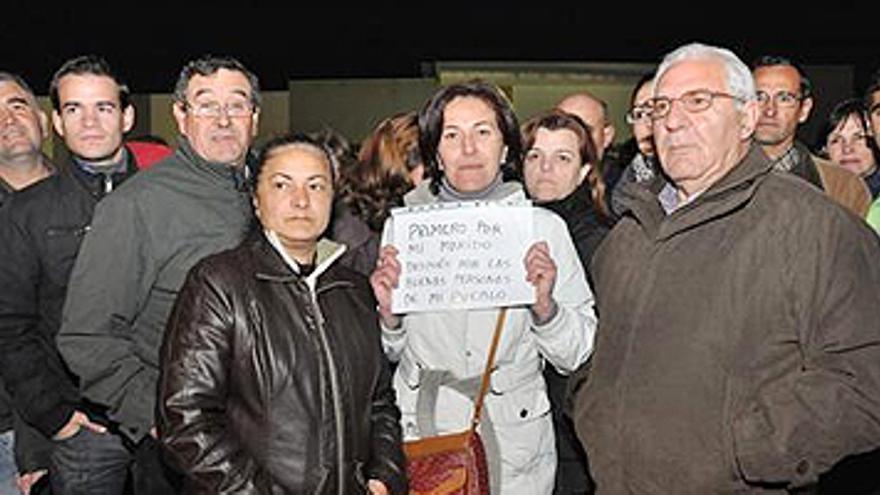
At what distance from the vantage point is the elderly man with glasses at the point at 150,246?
3.29m

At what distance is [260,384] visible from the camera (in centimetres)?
283

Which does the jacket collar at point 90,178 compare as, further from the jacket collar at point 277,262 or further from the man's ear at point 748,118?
the man's ear at point 748,118

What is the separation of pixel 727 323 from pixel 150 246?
67.0 inches

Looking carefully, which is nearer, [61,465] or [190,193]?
[190,193]

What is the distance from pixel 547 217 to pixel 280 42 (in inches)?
525

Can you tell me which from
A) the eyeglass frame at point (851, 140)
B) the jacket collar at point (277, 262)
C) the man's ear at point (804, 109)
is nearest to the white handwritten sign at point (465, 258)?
the jacket collar at point (277, 262)

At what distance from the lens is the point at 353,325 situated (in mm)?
2998

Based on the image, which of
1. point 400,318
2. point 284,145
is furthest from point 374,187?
point 284,145

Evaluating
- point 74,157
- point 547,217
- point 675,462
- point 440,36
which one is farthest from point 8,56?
point 675,462

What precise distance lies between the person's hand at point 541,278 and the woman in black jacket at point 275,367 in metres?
0.54

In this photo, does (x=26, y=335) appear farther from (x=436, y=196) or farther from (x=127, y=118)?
(x=436, y=196)

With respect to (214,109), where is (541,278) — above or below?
below

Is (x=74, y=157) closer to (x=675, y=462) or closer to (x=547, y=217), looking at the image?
(x=547, y=217)

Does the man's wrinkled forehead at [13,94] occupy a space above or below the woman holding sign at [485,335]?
above
